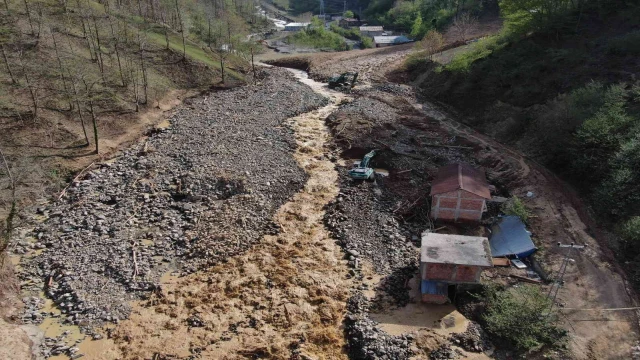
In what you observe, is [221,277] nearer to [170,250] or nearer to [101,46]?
[170,250]

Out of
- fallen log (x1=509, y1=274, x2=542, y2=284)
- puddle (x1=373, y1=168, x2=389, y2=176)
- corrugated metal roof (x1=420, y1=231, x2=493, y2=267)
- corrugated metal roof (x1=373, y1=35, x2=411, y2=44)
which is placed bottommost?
puddle (x1=373, y1=168, x2=389, y2=176)

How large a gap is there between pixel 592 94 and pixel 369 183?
61.4 feet

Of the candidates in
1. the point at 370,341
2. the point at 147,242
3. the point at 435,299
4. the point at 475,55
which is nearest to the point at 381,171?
the point at 435,299

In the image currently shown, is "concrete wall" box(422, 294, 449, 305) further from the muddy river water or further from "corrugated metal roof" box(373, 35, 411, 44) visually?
"corrugated metal roof" box(373, 35, 411, 44)

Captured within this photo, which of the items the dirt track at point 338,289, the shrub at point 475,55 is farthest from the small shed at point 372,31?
the dirt track at point 338,289

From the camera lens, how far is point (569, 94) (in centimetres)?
3559

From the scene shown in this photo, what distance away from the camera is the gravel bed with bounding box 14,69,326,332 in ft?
70.1

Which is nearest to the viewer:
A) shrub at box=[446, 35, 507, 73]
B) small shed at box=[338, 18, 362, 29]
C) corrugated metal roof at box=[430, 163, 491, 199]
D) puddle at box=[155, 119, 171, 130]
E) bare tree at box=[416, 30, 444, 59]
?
corrugated metal roof at box=[430, 163, 491, 199]

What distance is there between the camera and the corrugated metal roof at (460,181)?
86.3 feet

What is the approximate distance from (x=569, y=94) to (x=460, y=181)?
55.3 ft

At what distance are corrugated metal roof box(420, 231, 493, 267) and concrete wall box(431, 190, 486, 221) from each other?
4673 mm

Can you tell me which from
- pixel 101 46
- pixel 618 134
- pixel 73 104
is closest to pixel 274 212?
pixel 73 104

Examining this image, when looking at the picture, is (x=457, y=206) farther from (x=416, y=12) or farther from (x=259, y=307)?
(x=416, y=12)

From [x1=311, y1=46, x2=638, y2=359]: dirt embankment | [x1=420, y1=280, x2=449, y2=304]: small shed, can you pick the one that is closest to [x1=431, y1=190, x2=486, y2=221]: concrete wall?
[x1=311, y1=46, x2=638, y2=359]: dirt embankment
